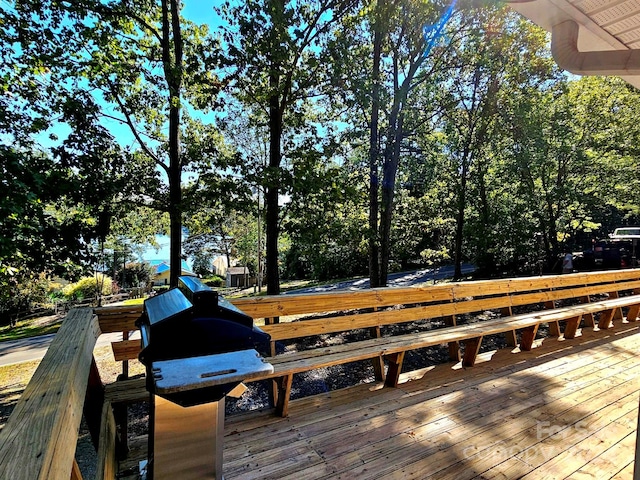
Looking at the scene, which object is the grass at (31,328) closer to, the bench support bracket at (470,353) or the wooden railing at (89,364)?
the wooden railing at (89,364)

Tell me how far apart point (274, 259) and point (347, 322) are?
369cm

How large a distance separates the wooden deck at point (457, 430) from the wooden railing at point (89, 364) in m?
0.62

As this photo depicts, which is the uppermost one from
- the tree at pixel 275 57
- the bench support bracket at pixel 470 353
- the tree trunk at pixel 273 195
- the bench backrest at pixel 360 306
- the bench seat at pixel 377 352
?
the tree at pixel 275 57

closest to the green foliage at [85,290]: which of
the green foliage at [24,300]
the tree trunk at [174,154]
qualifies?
the green foliage at [24,300]

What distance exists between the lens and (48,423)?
715 millimetres

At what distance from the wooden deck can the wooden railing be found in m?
0.62

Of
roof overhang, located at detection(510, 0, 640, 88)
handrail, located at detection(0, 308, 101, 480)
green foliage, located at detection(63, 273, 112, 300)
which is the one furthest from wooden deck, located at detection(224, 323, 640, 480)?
green foliage, located at detection(63, 273, 112, 300)

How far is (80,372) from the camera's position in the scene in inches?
41.9

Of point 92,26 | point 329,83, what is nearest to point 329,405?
point 329,83

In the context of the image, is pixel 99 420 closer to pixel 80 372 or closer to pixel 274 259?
pixel 80 372

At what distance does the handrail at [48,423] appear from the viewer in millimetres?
589

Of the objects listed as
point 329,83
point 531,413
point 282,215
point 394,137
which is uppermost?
point 329,83

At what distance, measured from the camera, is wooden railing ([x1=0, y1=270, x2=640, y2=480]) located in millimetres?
644

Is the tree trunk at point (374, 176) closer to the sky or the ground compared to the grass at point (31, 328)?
closer to the sky
